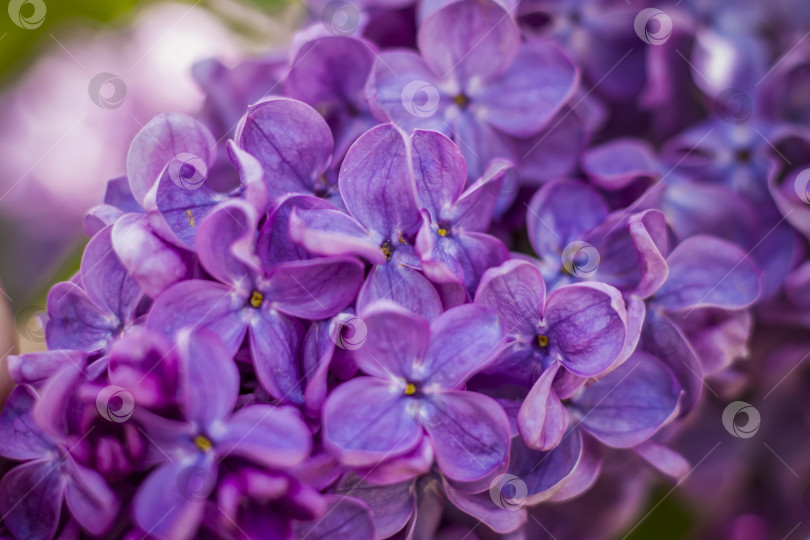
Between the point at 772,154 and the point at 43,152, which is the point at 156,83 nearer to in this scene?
the point at 43,152

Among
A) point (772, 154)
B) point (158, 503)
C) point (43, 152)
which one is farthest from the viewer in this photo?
point (43, 152)

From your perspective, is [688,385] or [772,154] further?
[772,154]

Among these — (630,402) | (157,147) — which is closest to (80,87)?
(157,147)

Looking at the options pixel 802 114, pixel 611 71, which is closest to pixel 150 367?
pixel 611 71

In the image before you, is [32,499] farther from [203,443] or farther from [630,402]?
[630,402]

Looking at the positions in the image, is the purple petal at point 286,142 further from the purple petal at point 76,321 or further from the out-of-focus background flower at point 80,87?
the out-of-focus background flower at point 80,87

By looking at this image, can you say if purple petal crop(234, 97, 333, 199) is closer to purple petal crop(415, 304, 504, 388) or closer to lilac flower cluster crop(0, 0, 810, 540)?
lilac flower cluster crop(0, 0, 810, 540)
